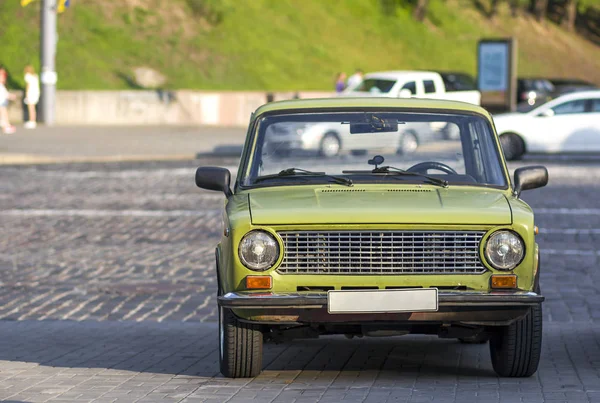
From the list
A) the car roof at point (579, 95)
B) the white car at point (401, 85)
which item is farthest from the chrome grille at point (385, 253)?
the white car at point (401, 85)

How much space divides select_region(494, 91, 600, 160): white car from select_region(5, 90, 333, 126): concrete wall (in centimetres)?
1299

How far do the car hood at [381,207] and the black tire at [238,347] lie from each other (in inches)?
23.0

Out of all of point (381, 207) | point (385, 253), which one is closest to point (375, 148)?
point (381, 207)

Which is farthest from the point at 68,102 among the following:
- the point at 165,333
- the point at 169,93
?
the point at 165,333

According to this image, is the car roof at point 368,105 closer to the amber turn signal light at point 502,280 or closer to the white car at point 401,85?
the amber turn signal light at point 502,280

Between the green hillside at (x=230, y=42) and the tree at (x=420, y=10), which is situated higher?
the tree at (x=420, y=10)

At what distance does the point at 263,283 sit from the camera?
7242mm

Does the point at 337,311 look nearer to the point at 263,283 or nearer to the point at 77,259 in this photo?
the point at 263,283

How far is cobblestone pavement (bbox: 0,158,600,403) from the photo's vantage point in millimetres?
7332

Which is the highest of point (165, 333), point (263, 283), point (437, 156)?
point (437, 156)

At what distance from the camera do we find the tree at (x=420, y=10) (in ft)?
241

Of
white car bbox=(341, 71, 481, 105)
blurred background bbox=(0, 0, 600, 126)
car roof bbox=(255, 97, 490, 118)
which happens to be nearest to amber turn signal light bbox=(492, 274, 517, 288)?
car roof bbox=(255, 97, 490, 118)

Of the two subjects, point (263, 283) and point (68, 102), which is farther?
point (68, 102)

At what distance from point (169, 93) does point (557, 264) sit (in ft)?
100
